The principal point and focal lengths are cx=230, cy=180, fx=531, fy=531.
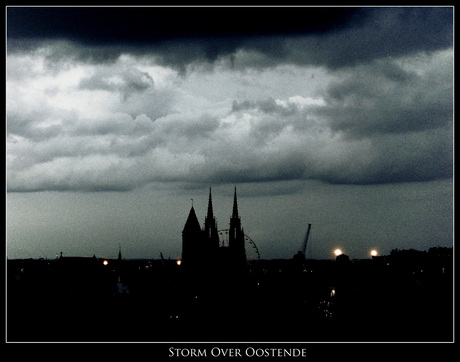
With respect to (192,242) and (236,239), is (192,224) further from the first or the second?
(236,239)

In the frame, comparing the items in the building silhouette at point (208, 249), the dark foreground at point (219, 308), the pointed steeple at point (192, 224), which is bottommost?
the dark foreground at point (219, 308)

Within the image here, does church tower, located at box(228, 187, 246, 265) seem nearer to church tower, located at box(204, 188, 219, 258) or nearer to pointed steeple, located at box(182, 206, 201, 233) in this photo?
church tower, located at box(204, 188, 219, 258)

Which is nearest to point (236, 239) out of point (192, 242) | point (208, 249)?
point (208, 249)

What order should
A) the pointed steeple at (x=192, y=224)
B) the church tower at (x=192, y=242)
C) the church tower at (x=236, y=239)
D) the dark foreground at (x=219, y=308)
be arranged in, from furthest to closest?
the church tower at (x=236, y=239) → the pointed steeple at (x=192, y=224) → the church tower at (x=192, y=242) → the dark foreground at (x=219, y=308)

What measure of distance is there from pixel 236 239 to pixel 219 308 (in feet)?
122

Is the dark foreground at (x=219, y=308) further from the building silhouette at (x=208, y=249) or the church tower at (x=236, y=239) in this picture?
the church tower at (x=236, y=239)

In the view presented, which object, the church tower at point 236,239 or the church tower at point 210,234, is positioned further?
the church tower at point 236,239

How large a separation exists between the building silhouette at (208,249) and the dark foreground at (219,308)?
598 centimetres

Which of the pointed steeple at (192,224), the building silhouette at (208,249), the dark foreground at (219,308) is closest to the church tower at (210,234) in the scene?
the building silhouette at (208,249)

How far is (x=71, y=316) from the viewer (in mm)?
66875

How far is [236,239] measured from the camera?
153 metres

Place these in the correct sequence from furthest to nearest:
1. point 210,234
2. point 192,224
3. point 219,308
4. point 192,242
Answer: point 210,234 < point 192,224 < point 192,242 < point 219,308

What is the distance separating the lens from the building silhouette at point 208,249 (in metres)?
136

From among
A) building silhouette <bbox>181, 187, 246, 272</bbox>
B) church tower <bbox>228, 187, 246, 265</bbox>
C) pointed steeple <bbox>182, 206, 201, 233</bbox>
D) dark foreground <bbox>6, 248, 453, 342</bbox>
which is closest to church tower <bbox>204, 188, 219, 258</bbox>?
building silhouette <bbox>181, 187, 246, 272</bbox>
